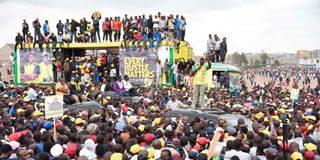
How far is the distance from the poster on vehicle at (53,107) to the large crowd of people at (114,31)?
40.1ft

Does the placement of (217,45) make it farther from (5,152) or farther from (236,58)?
(236,58)

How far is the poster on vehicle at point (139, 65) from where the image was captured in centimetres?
2130

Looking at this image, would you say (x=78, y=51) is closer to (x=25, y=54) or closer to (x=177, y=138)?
(x=25, y=54)

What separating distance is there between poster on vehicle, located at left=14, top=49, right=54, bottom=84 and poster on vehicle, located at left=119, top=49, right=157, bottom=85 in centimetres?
378

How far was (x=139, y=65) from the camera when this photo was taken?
21.6 m

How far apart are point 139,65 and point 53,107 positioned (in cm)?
1298

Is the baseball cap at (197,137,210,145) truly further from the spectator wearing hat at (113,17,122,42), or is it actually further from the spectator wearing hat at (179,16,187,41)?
the spectator wearing hat at (113,17,122,42)

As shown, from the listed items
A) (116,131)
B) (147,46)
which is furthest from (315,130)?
(147,46)

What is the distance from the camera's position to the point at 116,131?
28.1ft

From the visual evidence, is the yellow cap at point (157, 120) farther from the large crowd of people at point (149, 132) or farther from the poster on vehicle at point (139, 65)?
the poster on vehicle at point (139, 65)

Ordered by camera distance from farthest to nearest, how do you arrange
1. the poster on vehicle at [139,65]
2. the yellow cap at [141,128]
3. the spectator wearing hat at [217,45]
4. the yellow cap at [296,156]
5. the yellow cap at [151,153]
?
the spectator wearing hat at [217,45], the poster on vehicle at [139,65], the yellow cap at [141,128], the yellow cap at [151,153], the yellow cap at [296,156]

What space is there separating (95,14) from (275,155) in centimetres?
1705

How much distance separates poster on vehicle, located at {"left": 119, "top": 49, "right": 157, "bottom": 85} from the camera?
69.9 ft

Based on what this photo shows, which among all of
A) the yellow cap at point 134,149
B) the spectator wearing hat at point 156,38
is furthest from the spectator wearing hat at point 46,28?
the yellow cap at point 134,149
